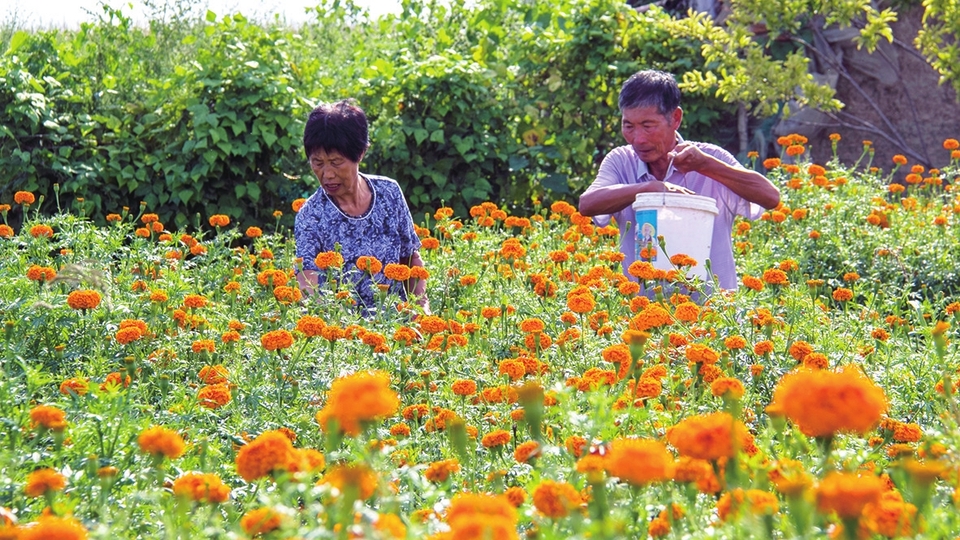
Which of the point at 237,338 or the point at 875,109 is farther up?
the point at 875,109

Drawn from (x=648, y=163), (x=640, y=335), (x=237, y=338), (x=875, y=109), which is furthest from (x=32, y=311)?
(x=875, y=109)

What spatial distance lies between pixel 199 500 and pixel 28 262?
110 inches

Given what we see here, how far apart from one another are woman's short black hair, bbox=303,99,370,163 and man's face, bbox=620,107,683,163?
105 centimetres

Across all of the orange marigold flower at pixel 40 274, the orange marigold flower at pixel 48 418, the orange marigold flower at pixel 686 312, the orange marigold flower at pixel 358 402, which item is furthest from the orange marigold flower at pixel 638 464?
the orange marigold flower at pixel 40 274

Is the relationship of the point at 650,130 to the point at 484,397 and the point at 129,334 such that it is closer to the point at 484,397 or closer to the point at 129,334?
the point at 484,397

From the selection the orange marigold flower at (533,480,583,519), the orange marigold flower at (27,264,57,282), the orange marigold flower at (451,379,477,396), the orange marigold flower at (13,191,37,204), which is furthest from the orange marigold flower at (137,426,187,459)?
the orange marigold flower at (13,191,37,204)

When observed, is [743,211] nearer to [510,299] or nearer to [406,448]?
[510,299]

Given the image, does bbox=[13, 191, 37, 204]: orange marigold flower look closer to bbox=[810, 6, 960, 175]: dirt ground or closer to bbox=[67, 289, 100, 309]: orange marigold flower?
bbox=[67, 289, 100, 309]: orange marigold flower

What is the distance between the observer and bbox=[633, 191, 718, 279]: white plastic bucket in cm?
377

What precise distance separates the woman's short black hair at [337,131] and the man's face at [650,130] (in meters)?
1.05

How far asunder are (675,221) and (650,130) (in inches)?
22.9

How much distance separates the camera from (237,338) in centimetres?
301

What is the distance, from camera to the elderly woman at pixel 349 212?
4.29 m

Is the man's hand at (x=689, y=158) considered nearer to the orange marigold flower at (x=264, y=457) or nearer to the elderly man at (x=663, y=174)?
the elderly man at (x=663, y=174)
